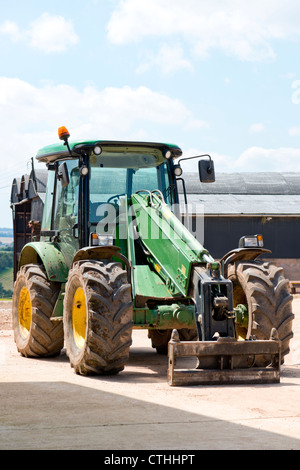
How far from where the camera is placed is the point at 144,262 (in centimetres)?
1044

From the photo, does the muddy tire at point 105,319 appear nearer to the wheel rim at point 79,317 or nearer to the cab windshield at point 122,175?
the wheel rim at point 79,317

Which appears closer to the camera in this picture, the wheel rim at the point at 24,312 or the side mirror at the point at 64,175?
the side mirror at the point at 64,175

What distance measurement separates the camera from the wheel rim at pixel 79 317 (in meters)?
9.67

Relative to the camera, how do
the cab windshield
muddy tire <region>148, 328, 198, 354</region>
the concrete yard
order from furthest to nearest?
muddy tire <region>148, 328, 198, 354</region> → the cab windshield → the concrete yard

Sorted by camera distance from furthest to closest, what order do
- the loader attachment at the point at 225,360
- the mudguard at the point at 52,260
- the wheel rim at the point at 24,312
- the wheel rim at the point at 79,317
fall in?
the wheel rim at the point at 24,312 → the mudguard at the point at 52,260 → the wheel rim at the point at 79,317 → the loader attachment at the point at 225,360

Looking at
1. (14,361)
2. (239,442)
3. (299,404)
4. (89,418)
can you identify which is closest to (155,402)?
(89,418)

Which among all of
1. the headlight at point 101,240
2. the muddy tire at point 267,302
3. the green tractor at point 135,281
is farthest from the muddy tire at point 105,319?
the muddy tire at point 267,302

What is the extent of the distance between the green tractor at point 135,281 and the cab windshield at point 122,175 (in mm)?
15

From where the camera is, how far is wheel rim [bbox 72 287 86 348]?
9672 millimetres

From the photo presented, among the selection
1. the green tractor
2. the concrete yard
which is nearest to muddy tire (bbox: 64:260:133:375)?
the green tractor

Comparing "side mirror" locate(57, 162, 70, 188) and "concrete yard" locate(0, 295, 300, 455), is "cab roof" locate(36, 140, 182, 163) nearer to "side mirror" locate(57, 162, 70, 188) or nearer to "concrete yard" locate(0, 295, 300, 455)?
"side mirror" locate(57, 162, 70, 188)

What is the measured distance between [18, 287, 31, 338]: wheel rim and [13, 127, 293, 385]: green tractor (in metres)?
0.02
